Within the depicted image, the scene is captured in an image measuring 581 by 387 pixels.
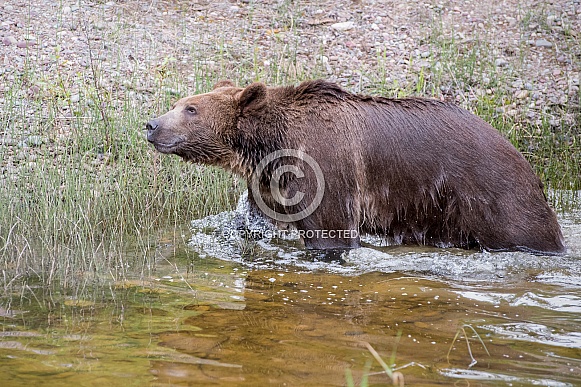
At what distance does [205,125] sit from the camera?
6.83 metres

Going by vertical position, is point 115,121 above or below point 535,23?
below

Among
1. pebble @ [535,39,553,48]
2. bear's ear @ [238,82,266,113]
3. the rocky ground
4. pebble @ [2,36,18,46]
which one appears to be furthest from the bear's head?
pebble @ [535,39,553,48]

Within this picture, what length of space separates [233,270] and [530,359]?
2.90 m

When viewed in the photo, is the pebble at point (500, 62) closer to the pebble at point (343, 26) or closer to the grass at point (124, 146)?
the grass at point (124, 146)

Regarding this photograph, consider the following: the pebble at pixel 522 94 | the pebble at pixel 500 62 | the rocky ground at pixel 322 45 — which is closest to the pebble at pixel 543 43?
the rocky ground at pixel 322 45

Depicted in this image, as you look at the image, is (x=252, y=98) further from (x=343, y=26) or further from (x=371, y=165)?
(x=343, y=26)

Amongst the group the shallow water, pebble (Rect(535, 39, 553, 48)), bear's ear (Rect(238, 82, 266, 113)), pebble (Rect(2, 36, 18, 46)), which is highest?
pebble (Rect(535, 39, 553, 48))

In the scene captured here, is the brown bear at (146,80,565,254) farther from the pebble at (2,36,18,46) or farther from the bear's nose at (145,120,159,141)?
the pebble at (2,36,18,46)

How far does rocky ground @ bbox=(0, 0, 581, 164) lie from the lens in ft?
35.8

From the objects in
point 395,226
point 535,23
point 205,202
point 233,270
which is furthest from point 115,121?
point 535,23

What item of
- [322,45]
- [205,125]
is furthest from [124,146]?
[322,45]

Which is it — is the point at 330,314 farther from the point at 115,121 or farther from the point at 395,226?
the point at 115,121

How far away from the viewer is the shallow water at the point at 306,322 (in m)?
3.96

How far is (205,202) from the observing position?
28.2ft
